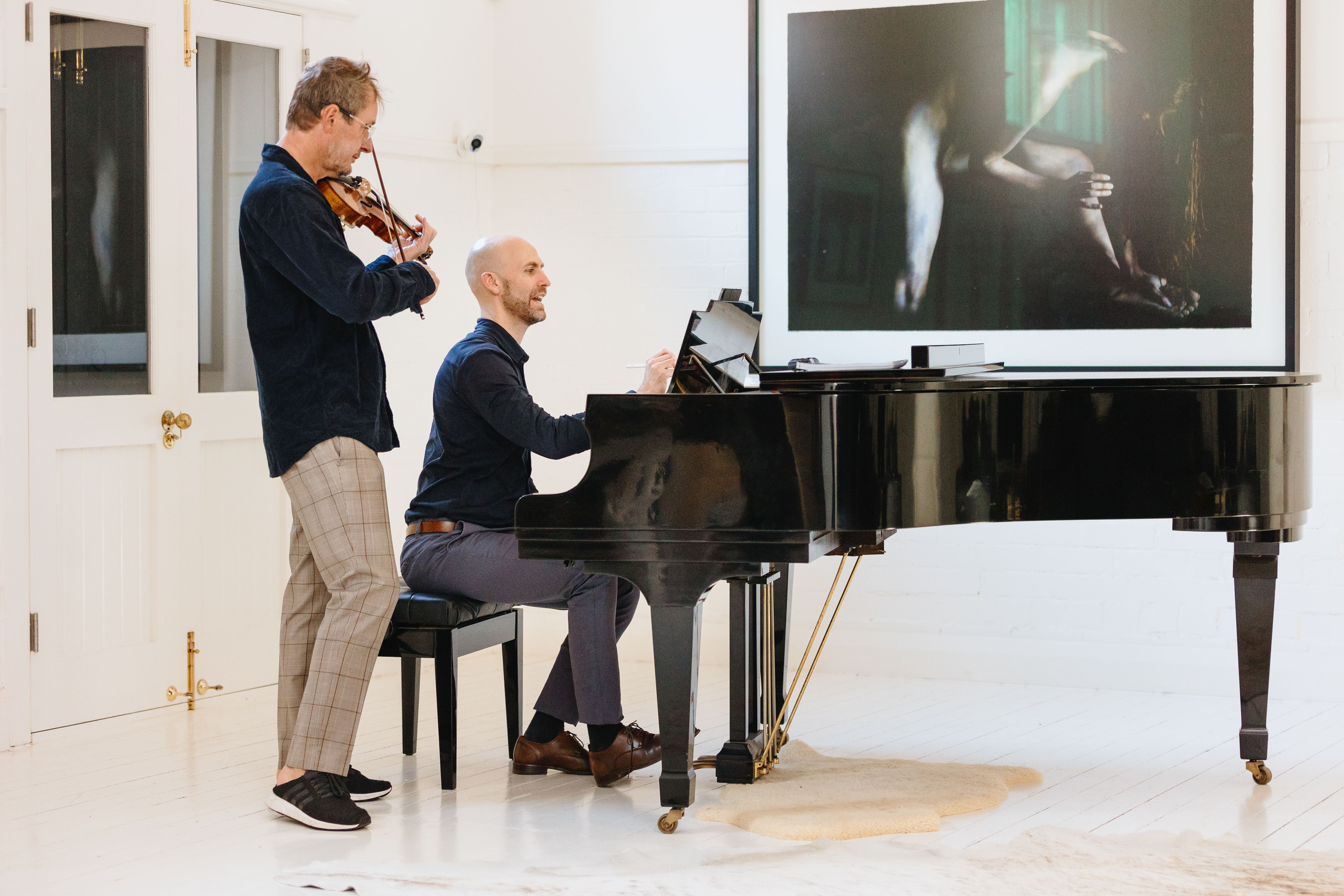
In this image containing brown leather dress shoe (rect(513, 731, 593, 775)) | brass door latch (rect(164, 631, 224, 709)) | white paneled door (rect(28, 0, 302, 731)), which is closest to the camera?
brown leather dress shoe (rect(513, 731, 593, 775))

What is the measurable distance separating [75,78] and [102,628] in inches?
61.5

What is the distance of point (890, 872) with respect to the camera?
114 inches

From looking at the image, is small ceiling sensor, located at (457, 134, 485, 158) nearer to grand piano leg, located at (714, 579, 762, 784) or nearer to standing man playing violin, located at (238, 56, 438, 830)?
standing man playing violin, located at (238, 56, 438, 830)

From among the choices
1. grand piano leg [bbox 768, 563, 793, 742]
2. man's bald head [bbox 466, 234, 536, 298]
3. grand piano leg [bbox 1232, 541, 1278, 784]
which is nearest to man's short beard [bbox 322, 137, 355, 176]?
man's bald head [bbox 466, 234, 536, 298]

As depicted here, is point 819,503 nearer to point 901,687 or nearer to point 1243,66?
point 901,687

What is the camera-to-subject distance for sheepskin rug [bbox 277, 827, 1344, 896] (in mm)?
2791

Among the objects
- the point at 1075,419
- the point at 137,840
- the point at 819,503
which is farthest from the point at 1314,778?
the point at 137,840

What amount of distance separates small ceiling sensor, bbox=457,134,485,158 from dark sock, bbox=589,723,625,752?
261 cm

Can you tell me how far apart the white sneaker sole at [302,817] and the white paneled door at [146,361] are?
46.9 inches

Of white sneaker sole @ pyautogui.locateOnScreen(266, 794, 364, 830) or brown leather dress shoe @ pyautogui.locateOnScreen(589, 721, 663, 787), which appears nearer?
white sneaker sole @ pyautogui.locateOnScreen(266, 794, 364, 830)

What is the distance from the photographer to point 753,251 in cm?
515

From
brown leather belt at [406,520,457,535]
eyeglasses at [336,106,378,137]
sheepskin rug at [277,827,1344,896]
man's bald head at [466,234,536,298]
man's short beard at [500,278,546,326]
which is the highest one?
eyeglasses at [336,106,378,137]

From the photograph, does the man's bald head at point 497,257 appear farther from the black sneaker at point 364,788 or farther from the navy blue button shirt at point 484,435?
the black sneaker at point 364,788

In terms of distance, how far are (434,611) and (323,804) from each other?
20.1 inches
